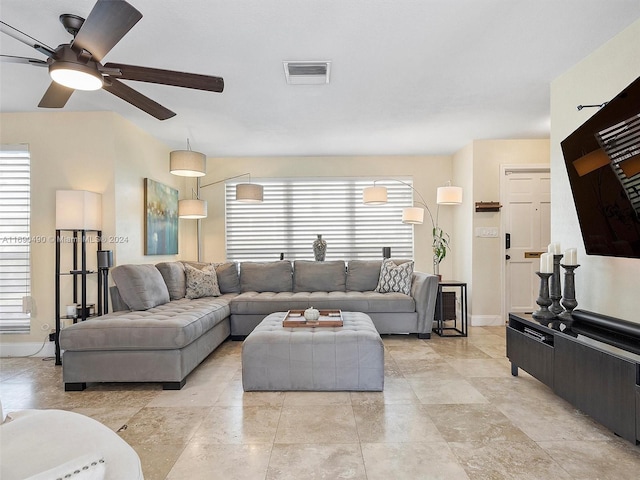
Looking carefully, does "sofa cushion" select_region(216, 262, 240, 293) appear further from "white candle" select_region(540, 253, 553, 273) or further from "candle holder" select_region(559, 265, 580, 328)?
"candle holder" select_region(559, 265, 580, 328)

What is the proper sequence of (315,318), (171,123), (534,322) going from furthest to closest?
(171,123) → (315,318) → (534,322)

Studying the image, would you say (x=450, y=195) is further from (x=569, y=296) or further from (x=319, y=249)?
(x=569, y=296)

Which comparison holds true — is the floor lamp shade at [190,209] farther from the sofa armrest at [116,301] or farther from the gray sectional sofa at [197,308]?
the sofa armrest at [116,301]

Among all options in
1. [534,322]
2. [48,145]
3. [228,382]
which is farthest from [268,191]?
[534,322]

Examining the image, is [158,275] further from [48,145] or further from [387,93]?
[387,93]

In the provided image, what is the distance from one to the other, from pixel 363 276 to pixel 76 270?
3.27 meters

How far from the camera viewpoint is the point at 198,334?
3.23 meters

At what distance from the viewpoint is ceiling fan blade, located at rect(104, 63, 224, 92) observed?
84.9 inches

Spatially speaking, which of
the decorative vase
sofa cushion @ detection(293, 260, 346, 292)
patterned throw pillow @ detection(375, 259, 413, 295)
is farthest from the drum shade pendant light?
patterned throw pillow @ detection(375, 259, 413, 295)

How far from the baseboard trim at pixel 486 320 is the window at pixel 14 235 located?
17.1 ft

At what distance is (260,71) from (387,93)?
119 centimetres

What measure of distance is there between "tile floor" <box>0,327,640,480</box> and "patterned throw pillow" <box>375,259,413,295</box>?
4.59ft

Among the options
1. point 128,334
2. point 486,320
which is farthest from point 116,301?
point 486,320

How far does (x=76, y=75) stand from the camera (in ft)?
6.77
